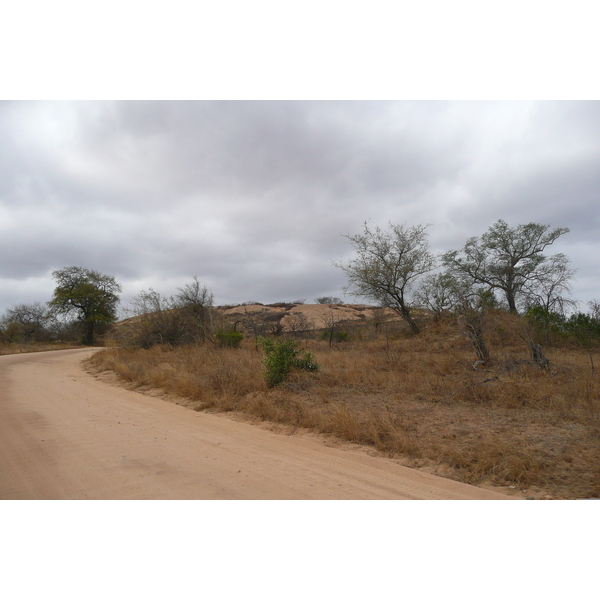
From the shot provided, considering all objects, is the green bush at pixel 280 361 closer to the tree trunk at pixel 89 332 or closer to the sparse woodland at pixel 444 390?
the sparse woodland at pixel 444 390

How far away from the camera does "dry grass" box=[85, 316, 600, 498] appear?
449 centimetres

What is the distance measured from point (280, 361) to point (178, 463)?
15.5 ft

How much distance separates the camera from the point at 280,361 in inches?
369

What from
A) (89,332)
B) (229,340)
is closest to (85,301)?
(89,332)

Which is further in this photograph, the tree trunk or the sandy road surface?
the tree trunk

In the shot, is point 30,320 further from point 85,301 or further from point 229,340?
point 229,340

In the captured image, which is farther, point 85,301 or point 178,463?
point 85,301

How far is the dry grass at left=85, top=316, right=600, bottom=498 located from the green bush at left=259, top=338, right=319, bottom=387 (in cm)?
27

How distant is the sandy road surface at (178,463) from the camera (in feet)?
13.1

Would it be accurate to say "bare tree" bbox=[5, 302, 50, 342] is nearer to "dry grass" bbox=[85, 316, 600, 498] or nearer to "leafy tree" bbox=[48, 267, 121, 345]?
"leafy tree" bbox=[48, 267, 121, 345]

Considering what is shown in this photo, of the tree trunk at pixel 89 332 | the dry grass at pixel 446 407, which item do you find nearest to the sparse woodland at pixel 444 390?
the dry grass at pixel 446 407

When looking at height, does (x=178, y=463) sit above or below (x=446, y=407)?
below

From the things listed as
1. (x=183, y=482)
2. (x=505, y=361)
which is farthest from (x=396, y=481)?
(x=505, y=361)

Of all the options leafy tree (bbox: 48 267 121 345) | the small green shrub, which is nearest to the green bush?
the small green shrub
